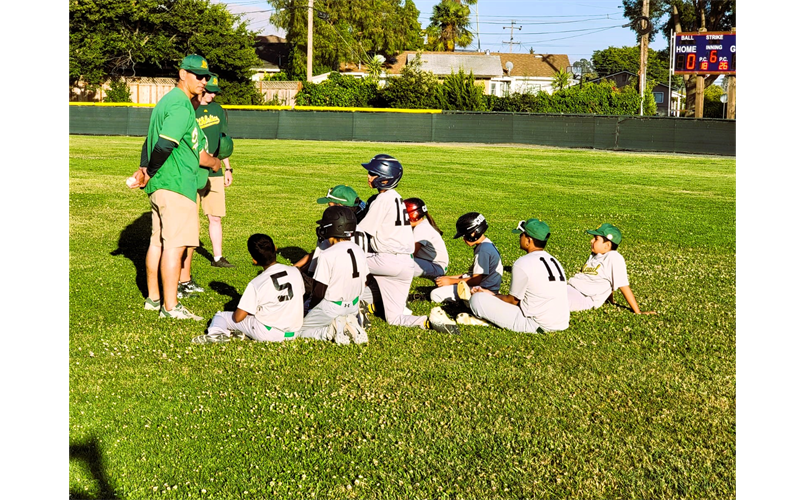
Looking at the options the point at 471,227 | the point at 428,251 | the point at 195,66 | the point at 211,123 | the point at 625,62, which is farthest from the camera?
the point at 625,62

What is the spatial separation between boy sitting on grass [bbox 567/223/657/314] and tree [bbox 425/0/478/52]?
7873 cm

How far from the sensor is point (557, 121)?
3616 cm

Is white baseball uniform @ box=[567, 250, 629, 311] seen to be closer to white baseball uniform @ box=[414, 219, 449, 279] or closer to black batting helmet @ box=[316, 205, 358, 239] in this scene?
white baseball uniform @ box=[414, 219, 449, 279]

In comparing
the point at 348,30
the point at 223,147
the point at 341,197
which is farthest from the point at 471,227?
the point at 348,30

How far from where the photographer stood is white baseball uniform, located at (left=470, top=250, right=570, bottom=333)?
6.72 metres

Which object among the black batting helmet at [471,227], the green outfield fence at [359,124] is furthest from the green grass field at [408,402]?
the green outfield fence at [359,124]

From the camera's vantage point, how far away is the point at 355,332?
6.41 metres

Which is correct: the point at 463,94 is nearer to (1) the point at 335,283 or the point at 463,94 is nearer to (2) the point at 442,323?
(2) the point at 442,323

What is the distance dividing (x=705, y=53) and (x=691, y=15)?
28770mm

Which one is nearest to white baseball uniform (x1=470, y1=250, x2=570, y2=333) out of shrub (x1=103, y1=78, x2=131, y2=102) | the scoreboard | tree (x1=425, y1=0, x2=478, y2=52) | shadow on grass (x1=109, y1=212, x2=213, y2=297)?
shadow on grass (x1=109, y1=212, x2=213, y2=297)

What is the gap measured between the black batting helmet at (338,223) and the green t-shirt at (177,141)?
1.41 m
